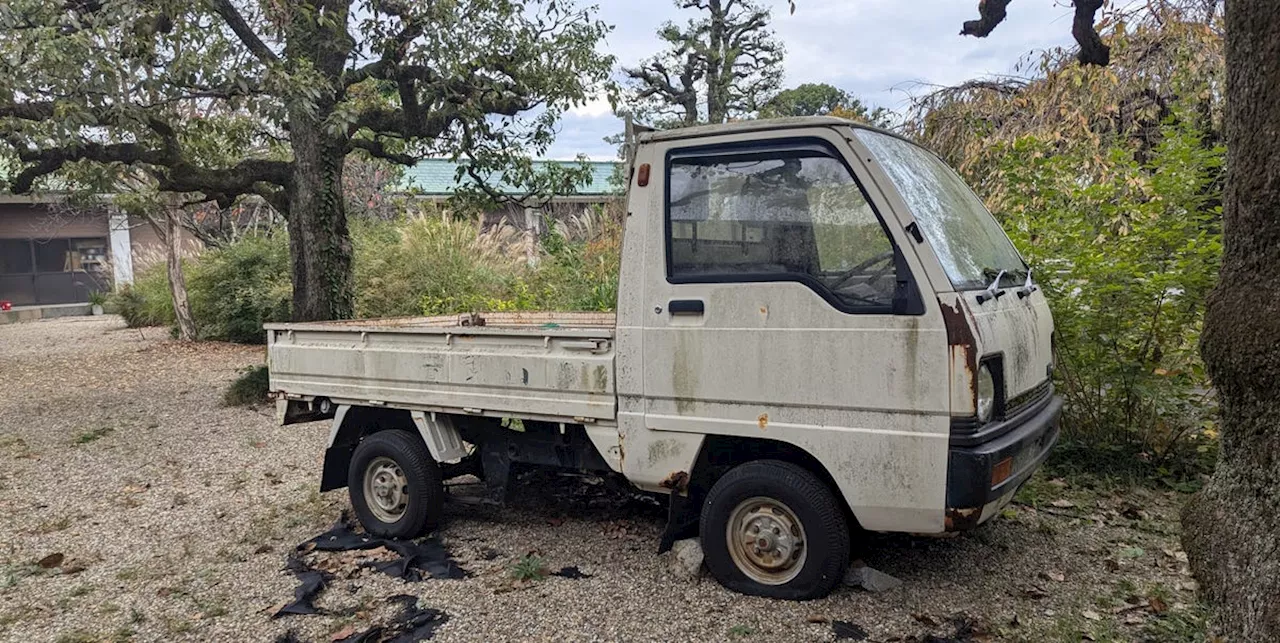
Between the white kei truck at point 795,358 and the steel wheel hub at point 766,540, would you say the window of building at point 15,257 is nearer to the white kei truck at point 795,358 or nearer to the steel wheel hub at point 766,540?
the white kei truck at point 795,358

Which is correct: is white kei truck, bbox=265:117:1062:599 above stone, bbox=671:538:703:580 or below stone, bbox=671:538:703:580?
above

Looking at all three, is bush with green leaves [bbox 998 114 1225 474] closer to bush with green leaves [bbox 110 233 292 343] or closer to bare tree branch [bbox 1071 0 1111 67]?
bare tree branch [bbox 1071 0 1111 67]

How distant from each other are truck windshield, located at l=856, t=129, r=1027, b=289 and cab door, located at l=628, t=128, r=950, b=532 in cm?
19

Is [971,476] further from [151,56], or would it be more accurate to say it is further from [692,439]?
[151,56]

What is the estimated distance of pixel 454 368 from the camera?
4.69 meters

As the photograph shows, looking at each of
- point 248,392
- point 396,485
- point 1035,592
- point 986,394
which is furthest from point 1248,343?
point 248,392

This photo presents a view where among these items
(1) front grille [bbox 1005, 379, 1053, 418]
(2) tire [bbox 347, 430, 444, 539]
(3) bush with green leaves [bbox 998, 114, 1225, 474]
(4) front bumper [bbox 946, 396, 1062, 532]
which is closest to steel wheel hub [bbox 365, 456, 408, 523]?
(2) tire [bbox 347, 430, 444, 539]

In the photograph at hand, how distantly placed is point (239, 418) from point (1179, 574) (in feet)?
28.3

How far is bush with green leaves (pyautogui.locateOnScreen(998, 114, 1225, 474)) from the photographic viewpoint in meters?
5.26

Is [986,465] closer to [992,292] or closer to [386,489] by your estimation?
[992,292]

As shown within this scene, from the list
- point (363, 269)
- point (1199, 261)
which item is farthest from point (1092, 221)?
point (363, 269)

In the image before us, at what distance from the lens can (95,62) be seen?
674 centimetres

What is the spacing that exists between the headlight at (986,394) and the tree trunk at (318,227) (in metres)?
7.31

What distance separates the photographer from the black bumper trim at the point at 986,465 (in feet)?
11.1
